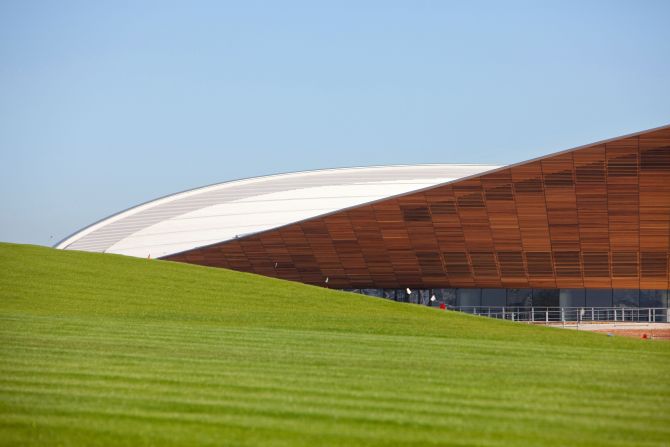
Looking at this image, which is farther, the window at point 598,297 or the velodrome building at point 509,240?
the window at point 598,297

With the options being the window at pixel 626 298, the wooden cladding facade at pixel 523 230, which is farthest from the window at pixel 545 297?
the window at pixel 626 298

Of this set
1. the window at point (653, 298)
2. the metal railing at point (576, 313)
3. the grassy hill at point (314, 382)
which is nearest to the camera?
the grassy hill at point (314, 382)

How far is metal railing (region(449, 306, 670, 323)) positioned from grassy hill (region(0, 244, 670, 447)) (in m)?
15.8

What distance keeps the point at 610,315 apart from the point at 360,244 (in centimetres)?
1123

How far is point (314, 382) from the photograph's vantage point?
12086mm

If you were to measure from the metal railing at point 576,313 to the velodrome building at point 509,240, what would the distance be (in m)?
0.17

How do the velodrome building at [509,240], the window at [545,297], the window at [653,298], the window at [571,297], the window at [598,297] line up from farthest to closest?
the window at [545,297]
the window at [571,297]
the window at [598,297]
the window at [653,298]
the velodrome building at [509,240]

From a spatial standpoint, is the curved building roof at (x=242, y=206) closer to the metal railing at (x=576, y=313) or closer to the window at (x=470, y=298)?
the window at (x=470, y=298)

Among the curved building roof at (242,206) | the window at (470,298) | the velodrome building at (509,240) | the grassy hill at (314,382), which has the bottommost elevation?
the grassy hill at (314,382)

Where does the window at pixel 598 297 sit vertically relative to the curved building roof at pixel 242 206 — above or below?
below

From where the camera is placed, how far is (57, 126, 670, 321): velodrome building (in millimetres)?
37594

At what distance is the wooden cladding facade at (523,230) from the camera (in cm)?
3744

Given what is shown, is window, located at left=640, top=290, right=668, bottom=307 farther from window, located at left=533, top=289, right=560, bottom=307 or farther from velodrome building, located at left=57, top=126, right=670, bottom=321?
window, located at left=533, top=289, right=560, bottom=307

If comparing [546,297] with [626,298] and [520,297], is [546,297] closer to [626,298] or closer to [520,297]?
[520,297]
